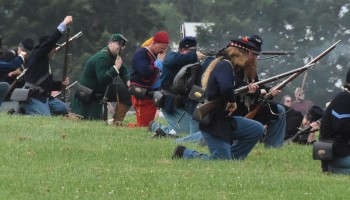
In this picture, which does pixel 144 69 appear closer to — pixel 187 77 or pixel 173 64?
pixel 173 64

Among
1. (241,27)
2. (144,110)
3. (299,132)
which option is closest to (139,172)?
(299,132)

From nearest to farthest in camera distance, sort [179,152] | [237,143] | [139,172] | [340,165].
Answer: [139,172] → [340,165] → [179,152] → [237,143]

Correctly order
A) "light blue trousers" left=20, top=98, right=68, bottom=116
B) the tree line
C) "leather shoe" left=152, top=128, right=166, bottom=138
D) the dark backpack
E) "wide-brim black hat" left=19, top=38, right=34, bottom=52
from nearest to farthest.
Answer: the dark backpack
"leather shoe" left=152, top=128, right=166, bottom=138
"light blue trousers" left=20, top=98, right=68, bottom=116
"wide-brim black hat" left=19, top=38, right=34, bottom=52
the tree line

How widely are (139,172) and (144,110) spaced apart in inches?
285

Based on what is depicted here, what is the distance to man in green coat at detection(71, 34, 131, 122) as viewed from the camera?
2106 cm

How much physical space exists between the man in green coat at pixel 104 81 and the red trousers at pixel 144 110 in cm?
64

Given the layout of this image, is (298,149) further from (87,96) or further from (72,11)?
(72,11)

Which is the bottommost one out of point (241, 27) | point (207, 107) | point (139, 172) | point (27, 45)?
point (241, 27)

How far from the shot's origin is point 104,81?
2119 cm

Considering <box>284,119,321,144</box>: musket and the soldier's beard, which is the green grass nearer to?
<box>284,119,321,144</box>: musket

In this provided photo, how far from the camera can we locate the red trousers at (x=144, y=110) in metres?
20.2

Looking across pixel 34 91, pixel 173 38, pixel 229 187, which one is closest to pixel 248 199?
pixel 229 187

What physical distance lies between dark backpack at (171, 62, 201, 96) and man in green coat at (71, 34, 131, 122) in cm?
305

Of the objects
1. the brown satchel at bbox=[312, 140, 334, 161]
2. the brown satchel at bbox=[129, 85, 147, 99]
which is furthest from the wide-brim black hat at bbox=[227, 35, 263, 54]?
the brown satchel at bbox=[129, 85, 147, 99]
